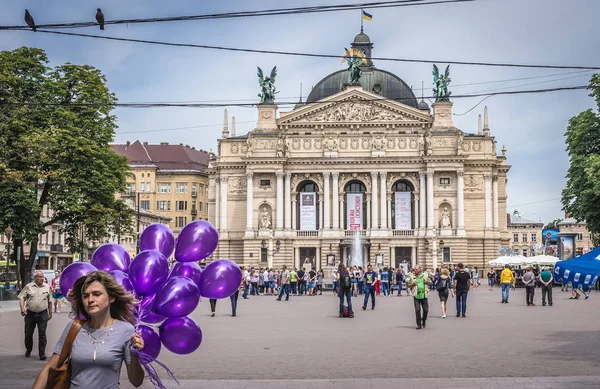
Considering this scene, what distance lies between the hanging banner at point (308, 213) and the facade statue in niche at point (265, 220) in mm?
3615

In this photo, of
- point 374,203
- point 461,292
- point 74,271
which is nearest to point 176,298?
point 74,271

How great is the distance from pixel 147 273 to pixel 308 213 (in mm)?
78641

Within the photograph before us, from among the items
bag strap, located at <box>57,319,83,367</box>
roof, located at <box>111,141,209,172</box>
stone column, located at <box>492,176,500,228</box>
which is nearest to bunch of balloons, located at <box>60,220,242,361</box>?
bag strap, located at <box>57,319,83,367</box>

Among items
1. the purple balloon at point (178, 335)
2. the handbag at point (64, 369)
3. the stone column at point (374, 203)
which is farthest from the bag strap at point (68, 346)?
the stone column at point (374, 203)

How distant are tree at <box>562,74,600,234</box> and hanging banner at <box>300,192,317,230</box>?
35.5 meters

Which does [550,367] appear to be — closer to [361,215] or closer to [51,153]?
[51,153]

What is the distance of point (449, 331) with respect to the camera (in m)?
22.3

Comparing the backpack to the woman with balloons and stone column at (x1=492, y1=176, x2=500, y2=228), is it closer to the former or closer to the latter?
the woman with balloons

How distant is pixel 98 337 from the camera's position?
6.17 metres

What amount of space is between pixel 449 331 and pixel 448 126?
66.9 meters

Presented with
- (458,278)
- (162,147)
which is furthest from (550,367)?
(162,147)

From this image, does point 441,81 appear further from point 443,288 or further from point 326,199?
point 443,288

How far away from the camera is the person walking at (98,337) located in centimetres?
610

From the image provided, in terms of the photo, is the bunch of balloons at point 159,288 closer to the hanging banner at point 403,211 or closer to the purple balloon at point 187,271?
the purple balloon at point 187,271
